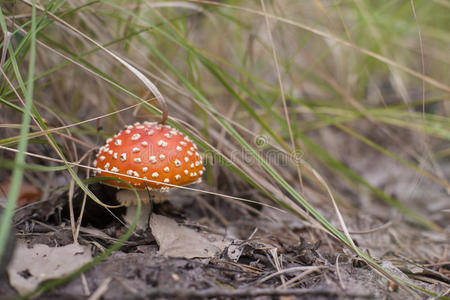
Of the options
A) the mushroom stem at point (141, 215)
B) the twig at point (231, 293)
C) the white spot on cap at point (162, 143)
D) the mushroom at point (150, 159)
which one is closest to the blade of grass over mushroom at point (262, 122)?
the mushroom at point (150, 159)

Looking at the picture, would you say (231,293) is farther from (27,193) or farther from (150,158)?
(27,193)

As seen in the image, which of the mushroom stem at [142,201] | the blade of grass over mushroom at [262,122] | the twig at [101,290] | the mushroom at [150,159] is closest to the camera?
the twig at [101,290]

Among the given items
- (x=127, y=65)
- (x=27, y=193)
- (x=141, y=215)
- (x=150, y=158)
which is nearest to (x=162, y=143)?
(x=150, y=158)

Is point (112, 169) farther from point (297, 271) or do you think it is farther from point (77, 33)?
point (297, 271)

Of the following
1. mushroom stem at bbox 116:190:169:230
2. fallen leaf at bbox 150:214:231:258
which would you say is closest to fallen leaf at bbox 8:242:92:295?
fallen leaf at bbox 150:214:231:258

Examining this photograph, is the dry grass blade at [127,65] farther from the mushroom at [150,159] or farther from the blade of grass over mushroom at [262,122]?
the blade of grass over mushroom at [262,122]
